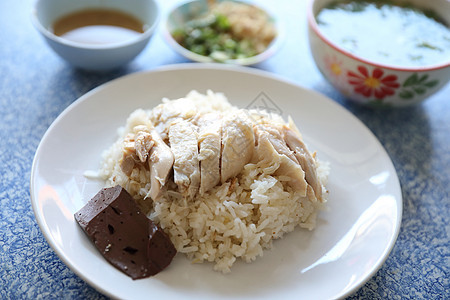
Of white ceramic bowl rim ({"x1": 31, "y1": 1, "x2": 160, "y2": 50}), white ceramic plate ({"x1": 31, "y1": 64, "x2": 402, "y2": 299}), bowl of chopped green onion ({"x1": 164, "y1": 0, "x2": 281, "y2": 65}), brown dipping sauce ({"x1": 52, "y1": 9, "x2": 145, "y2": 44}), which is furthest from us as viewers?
bowl of chopped green onion ({"x1": 164, "y1": 0, "x2": 281, "y2": 65})

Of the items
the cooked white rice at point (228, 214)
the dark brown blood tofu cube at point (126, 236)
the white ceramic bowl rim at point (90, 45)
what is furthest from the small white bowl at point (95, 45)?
the dark brown blood tofu cube at point (126, 236)

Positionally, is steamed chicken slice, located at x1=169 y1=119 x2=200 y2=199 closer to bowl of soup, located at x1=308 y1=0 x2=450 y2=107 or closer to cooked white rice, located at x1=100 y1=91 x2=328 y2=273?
cooked white rice, located at x1=100 y1=91 x2=328 y2=273

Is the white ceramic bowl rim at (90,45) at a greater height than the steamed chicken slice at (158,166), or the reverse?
the white ceramic bowl rim at (90,45)

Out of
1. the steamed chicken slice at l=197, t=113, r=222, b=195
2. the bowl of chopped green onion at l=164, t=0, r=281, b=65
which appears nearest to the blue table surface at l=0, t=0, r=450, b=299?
the bowl of chopped green onion at l=164, t=0, r=281, b=65

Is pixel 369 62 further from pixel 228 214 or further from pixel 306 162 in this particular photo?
pixel 228 214

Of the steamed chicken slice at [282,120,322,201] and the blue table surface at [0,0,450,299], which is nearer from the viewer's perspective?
the blue table surface at [0,0,450,299]

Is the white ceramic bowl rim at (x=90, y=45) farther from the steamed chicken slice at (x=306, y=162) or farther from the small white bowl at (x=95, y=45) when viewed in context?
the steamed chicken slice at (x=306, y=162)
